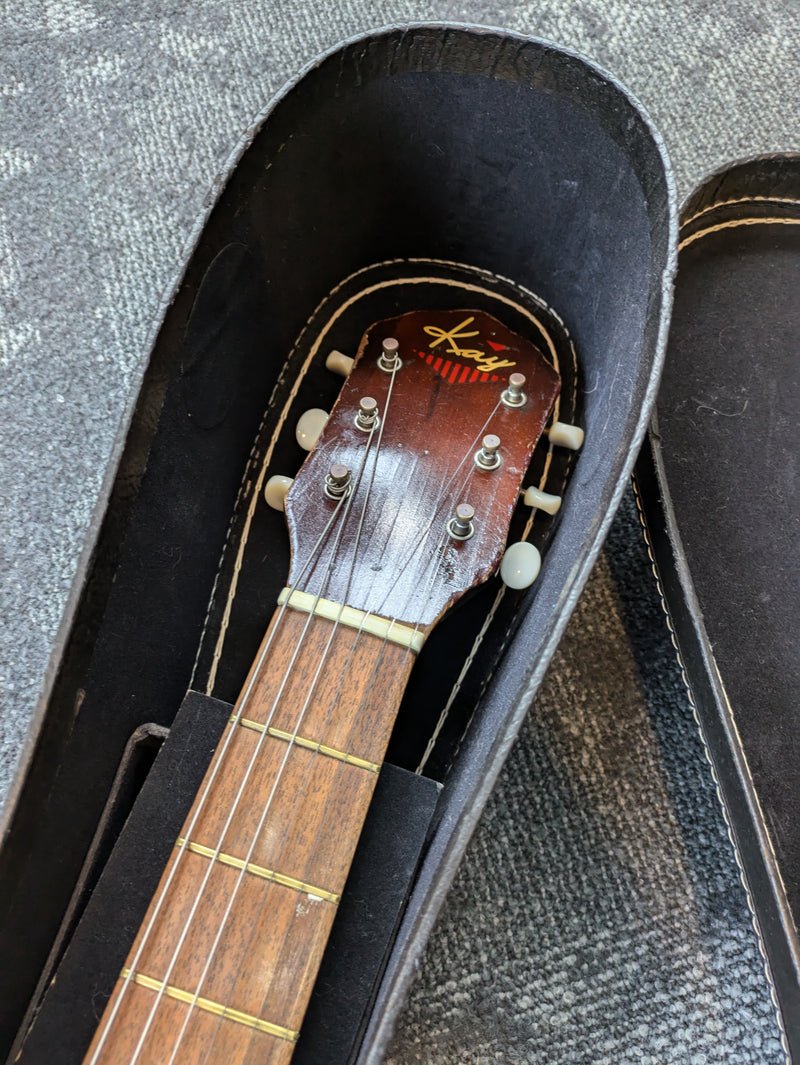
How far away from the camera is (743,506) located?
0.65 m

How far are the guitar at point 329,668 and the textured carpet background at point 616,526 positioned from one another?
164 mm

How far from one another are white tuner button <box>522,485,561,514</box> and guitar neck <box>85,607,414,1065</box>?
→ 0.15 meters

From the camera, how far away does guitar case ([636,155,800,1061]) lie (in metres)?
0.58

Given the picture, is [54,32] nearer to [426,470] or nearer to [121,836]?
[426,470]

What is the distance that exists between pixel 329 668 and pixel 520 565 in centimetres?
16

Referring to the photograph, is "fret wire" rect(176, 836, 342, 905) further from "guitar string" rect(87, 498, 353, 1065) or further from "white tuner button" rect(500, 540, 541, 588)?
"white tuner button" rect(500, 540, 541, 588)

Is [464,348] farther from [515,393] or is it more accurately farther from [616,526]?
[616,526]

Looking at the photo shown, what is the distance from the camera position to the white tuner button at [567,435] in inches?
24.4

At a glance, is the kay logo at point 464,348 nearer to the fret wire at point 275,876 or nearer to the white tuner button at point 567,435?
the white tuner button at point 567,435

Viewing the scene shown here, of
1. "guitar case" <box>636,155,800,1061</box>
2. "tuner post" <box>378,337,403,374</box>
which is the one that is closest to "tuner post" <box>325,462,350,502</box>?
"tuner post" <box>378,337,403,374</box>

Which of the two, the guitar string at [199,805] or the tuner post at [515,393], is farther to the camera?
the tuner post at [515,393]

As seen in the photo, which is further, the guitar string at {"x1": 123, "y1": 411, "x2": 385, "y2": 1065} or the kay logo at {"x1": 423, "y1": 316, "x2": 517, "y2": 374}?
the kay logo at {"x1": 423, "y1": 316, "x2": 517, "y2": 374}

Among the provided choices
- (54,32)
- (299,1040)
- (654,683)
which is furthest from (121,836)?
(54,32)

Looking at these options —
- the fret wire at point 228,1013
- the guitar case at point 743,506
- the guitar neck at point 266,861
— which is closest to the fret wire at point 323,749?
the guitar neck at point 266,861
